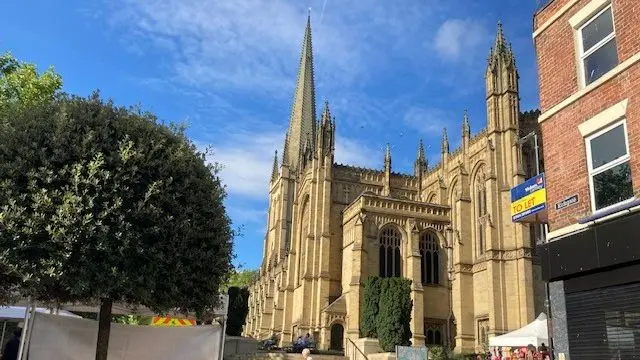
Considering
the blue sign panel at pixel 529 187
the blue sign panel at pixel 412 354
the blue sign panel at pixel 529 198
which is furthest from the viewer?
the blue sign panel at pixel 412 354

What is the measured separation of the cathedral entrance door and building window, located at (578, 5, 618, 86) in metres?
29.4

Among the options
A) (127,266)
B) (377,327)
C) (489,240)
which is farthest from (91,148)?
(489,240)

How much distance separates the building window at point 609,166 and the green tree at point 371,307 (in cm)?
2190

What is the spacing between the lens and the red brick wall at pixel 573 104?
940cm

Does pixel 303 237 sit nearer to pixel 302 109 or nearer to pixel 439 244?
pixel 439 244

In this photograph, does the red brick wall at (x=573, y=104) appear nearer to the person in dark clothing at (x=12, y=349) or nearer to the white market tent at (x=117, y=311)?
the white market tent at (x=117, y=311)

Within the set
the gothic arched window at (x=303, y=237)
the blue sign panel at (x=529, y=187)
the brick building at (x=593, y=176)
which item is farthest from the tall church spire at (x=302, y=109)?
the brick building at (x=593, y=176)

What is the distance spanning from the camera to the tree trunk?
11.0m

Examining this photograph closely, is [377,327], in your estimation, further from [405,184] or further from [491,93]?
[405,184]

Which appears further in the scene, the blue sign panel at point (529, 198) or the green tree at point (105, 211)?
the blue sign panel at point (529, 198)

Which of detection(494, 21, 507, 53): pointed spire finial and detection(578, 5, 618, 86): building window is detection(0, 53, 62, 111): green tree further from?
detection(494, 21, 507, 53): pointed spire finial

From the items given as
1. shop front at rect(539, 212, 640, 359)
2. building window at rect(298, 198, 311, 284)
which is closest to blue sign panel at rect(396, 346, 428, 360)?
shop front at rect(539, 212, 640, 359)

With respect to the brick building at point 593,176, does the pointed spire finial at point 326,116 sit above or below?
above

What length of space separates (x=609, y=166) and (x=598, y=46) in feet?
7.94
